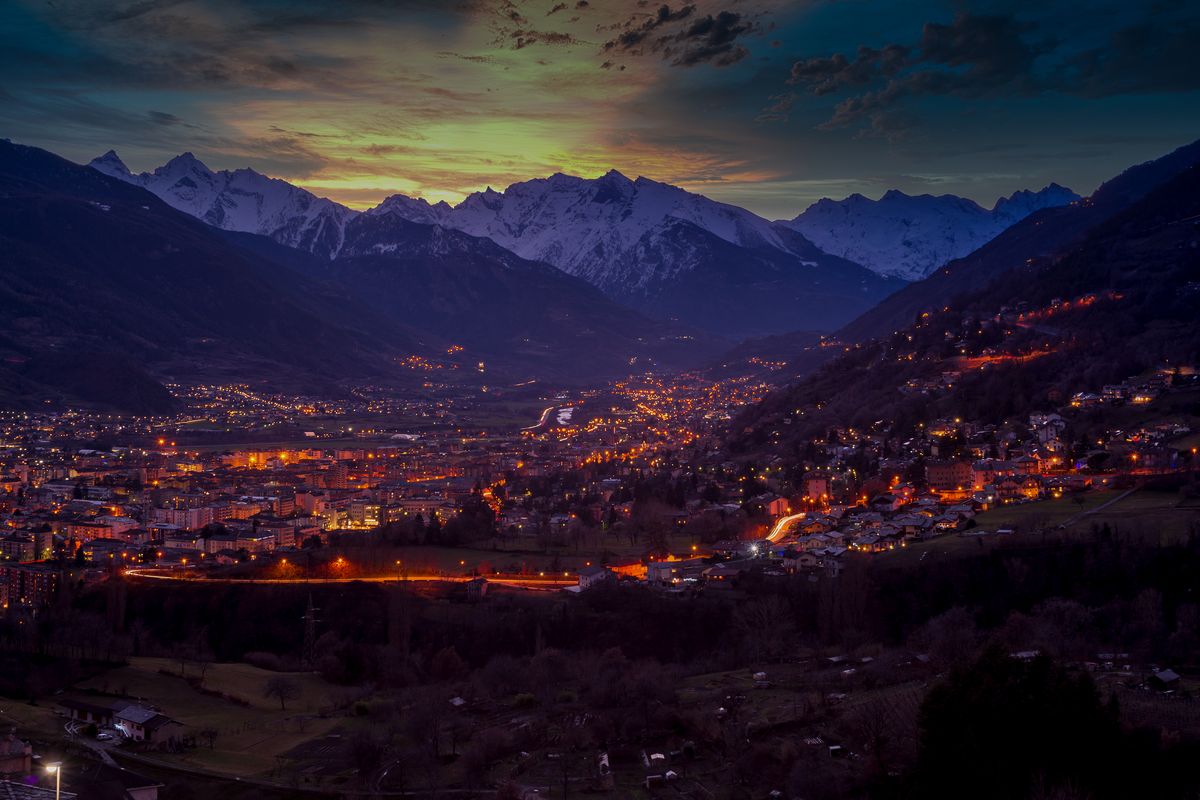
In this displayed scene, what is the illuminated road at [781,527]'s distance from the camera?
4307 centimetres

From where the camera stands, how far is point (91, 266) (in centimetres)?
15212

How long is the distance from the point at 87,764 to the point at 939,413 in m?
46.3

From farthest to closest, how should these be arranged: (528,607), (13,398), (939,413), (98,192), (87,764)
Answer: (98,192)
(13,398)
(939,413)
(528,607)
(87,764)

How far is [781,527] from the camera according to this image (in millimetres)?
45094

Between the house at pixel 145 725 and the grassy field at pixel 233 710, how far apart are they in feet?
1.96

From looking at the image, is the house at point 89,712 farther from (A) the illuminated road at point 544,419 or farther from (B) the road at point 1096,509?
(A) the illuminated road at point 544,419

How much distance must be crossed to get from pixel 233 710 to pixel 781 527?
23.5m

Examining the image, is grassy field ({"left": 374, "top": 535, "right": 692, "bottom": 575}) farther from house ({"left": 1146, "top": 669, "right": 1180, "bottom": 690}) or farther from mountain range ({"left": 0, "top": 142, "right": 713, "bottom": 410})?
mountain range ({"left": 0, "top": 142, "right": 713, "bottom": 410})

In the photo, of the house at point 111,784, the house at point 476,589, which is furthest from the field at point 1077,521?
the house at point 111,784

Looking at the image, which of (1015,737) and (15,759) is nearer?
(1015,737)

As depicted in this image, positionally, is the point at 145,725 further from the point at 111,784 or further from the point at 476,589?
the point at 476,589

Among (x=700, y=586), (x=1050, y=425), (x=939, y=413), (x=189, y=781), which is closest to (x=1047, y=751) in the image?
(x=189, y=781)

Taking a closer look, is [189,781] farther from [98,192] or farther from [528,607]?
[98,192]

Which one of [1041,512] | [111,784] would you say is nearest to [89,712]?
[111,784]
